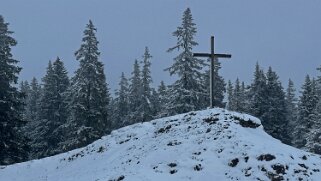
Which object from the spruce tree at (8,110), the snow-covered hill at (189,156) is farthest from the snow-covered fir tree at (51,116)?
the snow-covered hill at (189,156)

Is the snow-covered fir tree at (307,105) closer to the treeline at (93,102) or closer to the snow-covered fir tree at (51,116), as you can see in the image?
the treeline at (93,102)

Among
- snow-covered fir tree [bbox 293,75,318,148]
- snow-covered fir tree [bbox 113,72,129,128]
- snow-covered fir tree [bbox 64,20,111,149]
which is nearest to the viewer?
snow-covered fir tree [bbox 64,20,111,149]

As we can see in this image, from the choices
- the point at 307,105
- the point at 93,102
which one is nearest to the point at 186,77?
the point at 93,102

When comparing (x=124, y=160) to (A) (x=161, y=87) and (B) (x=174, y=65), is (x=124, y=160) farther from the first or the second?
(A) (x=161, y=87)

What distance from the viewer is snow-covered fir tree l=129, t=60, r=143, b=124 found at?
54.5 metres

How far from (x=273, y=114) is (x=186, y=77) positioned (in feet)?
38.2

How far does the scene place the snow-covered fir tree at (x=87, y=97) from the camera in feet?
129

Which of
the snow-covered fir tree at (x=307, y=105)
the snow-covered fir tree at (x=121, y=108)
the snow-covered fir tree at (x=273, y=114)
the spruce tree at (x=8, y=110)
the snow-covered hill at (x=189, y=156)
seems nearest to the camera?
the snow-covered hill at (x=189, y=156)

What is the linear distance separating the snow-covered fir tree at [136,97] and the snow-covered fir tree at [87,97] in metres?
13.6

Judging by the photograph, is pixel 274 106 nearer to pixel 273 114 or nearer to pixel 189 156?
pixel 273 114

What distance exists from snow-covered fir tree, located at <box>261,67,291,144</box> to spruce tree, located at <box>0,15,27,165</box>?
23892 mm

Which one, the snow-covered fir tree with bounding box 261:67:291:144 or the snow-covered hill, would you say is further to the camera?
the snow-covered fir tree with bounding box 261:67:291:144

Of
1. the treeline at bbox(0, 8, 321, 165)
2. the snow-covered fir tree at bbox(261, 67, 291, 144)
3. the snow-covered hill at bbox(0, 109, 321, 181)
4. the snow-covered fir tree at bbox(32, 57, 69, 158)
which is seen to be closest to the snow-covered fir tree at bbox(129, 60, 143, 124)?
the treeline at bbox(0, 8, 321, 165)

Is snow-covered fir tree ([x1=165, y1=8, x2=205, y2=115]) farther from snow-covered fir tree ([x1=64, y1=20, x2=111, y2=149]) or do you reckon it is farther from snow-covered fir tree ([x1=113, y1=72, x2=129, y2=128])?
snow-covered fir tree ([x1=113, y1=72, x2=129, y2=128])
